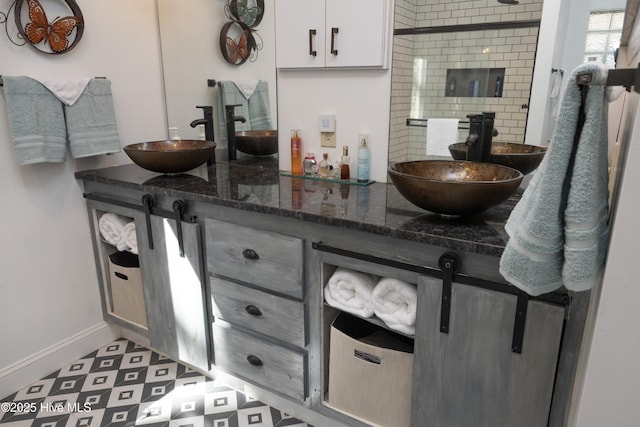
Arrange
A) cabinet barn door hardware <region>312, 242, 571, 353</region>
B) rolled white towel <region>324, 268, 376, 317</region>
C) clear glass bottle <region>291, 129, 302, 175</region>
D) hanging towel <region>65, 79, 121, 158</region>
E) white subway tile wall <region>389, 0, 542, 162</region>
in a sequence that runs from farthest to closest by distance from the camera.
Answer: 1. clear glass bottle <region>291, 129, 302, 175</region>
2. hanging towel <region>65, 79, 121, 158</region>
3. white subway tile wall <region>389, 0, 542, 162</region>
4. rolled white towel <region>324, 268, 376, 317</region>
5. cabinet barn door hardware <region>312, 242, 571, 353</region>

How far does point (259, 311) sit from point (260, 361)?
23 centimetres

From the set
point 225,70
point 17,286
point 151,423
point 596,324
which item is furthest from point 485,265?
point 17,286

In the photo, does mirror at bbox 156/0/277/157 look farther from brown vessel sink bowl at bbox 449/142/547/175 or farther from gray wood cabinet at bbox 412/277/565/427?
gray wood cabinet at bbox 412/277/565/427

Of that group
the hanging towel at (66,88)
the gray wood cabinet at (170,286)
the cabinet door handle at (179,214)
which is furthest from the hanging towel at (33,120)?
the cabinet door handle at (179,214)

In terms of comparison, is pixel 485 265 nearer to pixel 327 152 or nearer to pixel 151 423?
pixel 327 152

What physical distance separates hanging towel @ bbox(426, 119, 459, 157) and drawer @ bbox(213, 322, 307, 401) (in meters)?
0.98

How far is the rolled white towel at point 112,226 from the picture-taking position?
2.15 m

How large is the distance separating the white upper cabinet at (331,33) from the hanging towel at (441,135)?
34cm

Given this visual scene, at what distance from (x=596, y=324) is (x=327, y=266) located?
0.95 metres

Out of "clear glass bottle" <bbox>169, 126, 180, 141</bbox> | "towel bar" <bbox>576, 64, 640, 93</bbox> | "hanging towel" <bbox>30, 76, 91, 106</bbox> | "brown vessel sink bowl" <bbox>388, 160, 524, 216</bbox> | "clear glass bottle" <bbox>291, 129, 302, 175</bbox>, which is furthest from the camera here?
"clear glass bottle" <bbox>169, 126, 180, 141</bbox>

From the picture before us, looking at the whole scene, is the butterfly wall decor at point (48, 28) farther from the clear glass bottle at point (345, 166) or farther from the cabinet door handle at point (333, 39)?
the clear glass bottle at point (345, 166)

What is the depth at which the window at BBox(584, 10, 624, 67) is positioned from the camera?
1338mm

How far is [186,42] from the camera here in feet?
7.94

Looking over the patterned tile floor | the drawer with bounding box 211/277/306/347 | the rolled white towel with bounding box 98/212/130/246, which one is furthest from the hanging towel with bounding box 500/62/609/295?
the rolled white towel with bounding box 98/212/130/246
